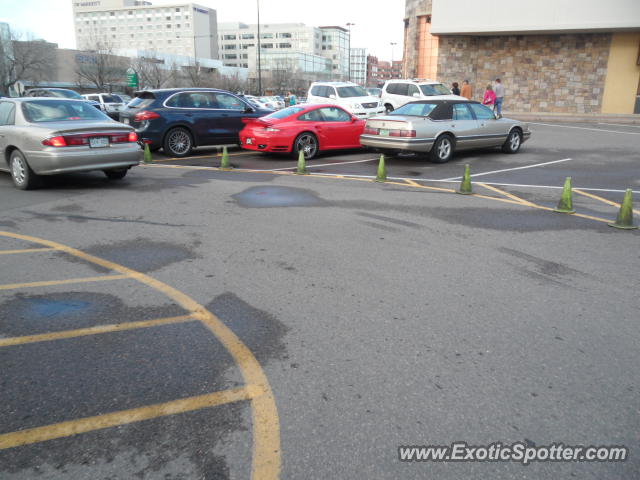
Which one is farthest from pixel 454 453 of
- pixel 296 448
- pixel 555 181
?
pixel 555 181

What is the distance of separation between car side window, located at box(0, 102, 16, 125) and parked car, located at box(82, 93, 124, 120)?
20.1 meters

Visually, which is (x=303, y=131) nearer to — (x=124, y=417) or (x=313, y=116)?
(x=313, y=116)

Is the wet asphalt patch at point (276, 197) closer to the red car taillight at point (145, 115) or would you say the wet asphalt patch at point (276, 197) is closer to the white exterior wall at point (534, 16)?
the red car taillight at point (145, 115)

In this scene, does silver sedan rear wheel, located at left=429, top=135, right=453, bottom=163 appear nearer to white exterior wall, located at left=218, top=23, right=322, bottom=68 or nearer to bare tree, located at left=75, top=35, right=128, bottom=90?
bare tree, located at left=75, top=35, right=128, bottom=90

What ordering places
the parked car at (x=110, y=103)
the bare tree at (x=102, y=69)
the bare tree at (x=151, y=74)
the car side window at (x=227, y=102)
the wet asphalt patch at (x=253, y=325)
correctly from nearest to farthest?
the wet asphalt patch at (x=253, y=325)
the car side window at (x=227, y=102)
the parked car at (x=110, y=103)
the bare tree at (x=102, y=69)
the bare tree at (x=151, y=74)

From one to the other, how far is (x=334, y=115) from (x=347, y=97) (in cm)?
707

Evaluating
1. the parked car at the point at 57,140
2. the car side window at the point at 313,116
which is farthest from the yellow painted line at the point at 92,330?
the car side window at the point at 313,116

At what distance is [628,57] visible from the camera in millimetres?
29109

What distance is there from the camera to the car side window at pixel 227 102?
47.9ft

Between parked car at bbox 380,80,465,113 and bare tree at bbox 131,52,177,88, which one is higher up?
bare tree at bbox 131,52,177,88

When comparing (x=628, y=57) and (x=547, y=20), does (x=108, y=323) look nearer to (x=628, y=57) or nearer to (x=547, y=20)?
(x=547, y=20)

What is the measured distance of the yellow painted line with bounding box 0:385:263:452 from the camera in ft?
8.64
